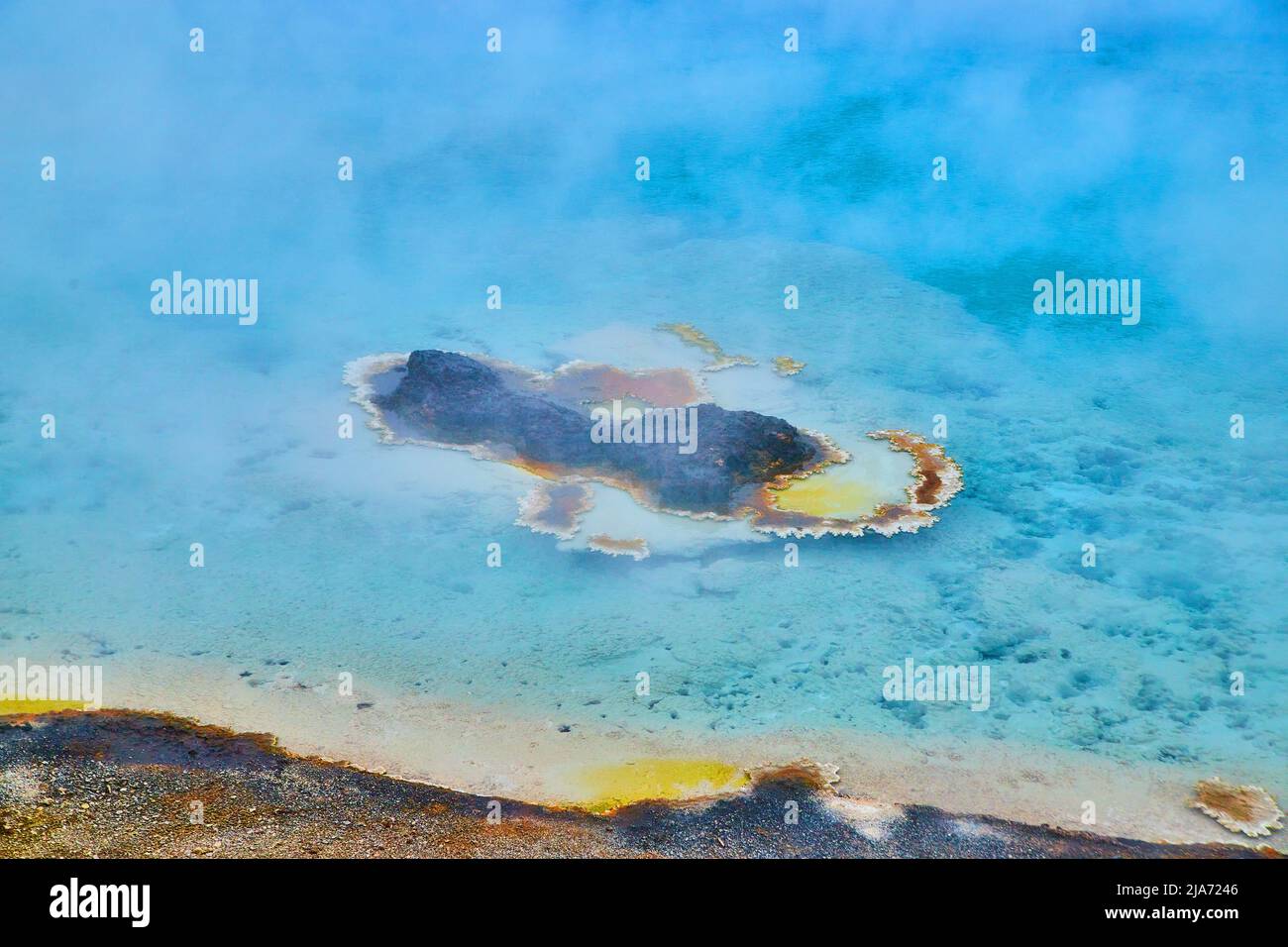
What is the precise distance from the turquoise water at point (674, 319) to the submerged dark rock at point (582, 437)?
1.37 ft

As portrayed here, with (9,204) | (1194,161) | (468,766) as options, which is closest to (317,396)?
(468,766)

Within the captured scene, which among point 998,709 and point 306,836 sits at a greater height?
point 998,709

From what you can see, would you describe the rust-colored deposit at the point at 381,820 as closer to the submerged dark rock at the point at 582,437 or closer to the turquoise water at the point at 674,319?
the turquoise water at the point at 674,319

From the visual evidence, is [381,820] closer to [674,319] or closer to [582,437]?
[582,437]

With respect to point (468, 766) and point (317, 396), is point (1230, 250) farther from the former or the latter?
point (468, 766)

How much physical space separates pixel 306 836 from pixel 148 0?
14433 millimetres

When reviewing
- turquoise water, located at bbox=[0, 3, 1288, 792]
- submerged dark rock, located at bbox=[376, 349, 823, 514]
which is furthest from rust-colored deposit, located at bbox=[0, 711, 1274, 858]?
submerged dark rock, located at bbox=[376, 349, 823, 514]

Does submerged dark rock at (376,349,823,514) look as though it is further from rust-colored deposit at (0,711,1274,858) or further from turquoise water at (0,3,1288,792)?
rust-colored deposit at (0,711,1274,858)

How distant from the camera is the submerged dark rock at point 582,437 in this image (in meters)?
9.11

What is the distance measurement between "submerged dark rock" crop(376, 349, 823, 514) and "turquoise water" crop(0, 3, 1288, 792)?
42cm

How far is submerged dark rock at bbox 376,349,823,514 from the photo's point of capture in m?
9.11

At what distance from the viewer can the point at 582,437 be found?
31.3ft

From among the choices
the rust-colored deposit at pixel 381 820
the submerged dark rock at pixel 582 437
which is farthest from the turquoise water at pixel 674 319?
the rust-colored deposit at pixel 381 820

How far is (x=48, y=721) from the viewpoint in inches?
262
